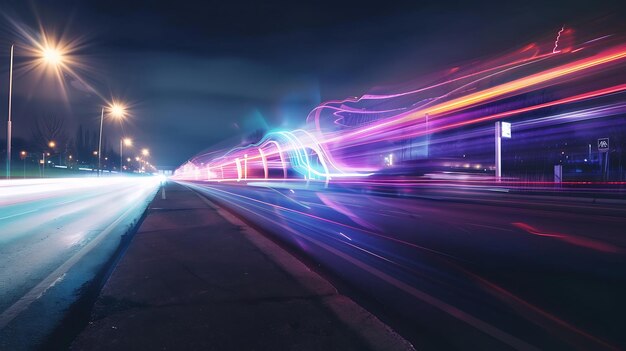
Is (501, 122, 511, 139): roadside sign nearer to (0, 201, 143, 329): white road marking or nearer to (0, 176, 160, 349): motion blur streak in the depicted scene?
(0, 176, 160, 349): motion blur streak

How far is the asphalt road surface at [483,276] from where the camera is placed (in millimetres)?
3574

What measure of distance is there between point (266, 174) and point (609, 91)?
166 ft

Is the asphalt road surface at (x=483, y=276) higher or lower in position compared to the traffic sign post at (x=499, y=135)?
lower

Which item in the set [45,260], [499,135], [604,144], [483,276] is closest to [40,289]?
[45,260]

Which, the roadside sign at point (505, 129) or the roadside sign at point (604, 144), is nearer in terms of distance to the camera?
the roadside sign at point (604, 144)

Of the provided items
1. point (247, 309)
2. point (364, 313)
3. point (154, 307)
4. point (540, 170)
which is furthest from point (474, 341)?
point (540, 170)

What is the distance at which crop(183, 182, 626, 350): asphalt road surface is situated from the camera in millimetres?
3574

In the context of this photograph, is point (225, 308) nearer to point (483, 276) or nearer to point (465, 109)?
point (483, 276)

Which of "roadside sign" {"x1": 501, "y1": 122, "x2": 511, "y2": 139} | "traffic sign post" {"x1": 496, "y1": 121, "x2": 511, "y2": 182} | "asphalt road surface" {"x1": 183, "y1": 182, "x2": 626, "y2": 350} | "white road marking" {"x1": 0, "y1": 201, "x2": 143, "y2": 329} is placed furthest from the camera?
"roadside sign" {"x1": 501, "y1": 122, "x2": 511, "y2": 139}

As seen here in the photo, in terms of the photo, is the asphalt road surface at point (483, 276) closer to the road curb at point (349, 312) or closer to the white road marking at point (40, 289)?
the road curb at point (349, 312)

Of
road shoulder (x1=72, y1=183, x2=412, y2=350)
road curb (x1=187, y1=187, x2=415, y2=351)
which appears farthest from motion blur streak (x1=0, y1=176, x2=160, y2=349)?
road curb (x1=187, y1=187, x2=415, y2=351)

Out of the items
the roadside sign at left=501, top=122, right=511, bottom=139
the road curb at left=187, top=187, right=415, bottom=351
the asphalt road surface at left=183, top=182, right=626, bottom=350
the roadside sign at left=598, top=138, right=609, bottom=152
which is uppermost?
the roadside sign at left=501, top=122, right=511, bottom=139

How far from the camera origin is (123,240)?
877 cm

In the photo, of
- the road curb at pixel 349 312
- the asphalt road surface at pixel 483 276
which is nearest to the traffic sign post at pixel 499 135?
the asphalt road surface at pixel 483 276
